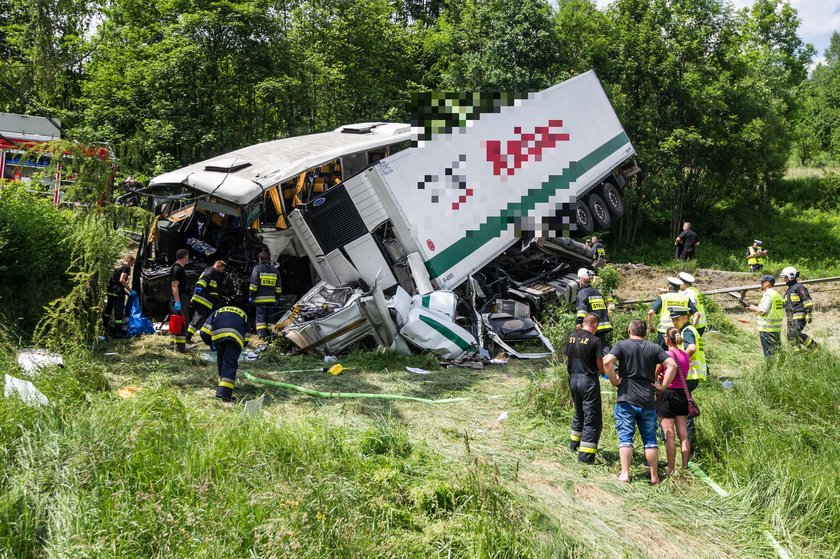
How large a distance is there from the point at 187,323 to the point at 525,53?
40.9 feet

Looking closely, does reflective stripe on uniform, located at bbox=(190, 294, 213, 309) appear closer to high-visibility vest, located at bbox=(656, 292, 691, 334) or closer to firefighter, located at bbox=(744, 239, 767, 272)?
high-visibility vest, located at bbox=(656, 292, 691, 334)

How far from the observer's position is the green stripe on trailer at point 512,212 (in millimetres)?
9155

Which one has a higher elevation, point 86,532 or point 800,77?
point 800,77

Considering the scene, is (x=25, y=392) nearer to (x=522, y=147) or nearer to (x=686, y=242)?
(x=522, y=147)

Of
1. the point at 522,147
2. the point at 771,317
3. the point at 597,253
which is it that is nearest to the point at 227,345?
the point at 771,317

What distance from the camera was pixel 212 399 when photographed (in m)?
6.33

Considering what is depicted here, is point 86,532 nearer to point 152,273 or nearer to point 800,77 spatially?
point 152,273

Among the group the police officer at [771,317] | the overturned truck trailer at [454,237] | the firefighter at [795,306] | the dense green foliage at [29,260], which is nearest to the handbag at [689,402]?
the police officer at [771,317]

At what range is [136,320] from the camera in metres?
9.17

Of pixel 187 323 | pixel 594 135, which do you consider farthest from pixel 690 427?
pixel 594 135

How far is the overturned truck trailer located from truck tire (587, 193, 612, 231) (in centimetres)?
94

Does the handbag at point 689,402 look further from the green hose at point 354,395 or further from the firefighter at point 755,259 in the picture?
the firefighter at point 755,259

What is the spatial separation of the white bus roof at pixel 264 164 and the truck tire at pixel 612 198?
174 inches

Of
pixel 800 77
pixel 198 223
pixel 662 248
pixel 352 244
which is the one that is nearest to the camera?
pixel 352 244
